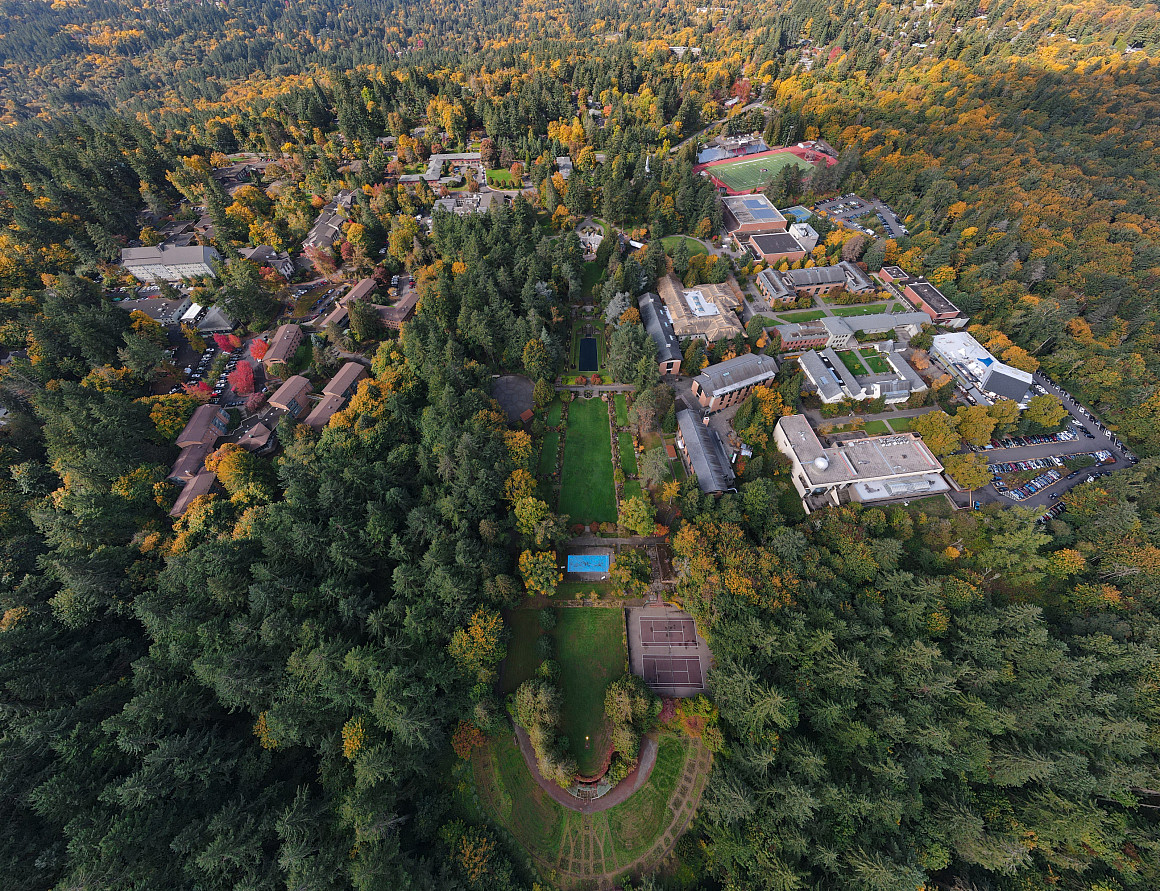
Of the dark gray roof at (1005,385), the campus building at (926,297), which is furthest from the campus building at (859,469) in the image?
the campus building at (926,297)

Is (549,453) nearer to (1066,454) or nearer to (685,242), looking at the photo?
(685,242)

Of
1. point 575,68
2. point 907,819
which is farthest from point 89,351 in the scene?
point 575,68

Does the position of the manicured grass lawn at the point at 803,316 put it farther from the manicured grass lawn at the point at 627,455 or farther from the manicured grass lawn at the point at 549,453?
the manicured grass lawn at the point at 549,453

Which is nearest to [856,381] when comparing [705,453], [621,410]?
[705,453]

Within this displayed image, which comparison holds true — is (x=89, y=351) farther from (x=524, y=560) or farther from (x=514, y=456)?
(x=524, y=560)

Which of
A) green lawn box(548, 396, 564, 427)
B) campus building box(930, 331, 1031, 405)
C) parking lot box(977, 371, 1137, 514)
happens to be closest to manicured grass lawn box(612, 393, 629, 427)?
green lawn box(548, 396, 564, 427)
